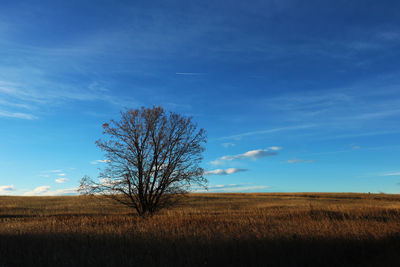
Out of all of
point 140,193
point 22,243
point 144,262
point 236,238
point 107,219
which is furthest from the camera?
point 140,193

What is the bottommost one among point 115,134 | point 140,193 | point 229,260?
point 229,260

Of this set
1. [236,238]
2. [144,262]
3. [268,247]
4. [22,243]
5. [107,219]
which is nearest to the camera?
[144,262]

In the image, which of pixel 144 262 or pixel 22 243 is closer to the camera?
pixel 144 262

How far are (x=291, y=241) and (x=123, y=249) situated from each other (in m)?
5.28

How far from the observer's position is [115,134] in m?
21.7

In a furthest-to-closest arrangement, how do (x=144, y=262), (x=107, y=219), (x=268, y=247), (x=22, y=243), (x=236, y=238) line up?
(x=107, y=219), (x=22, y=243), (x=236, y=238), (x=268, y=247), (x=144, y=262)

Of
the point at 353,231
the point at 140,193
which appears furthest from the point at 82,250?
the point at 140,193

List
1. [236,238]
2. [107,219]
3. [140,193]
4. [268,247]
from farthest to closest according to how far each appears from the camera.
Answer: [140,193]
[107,219]
[236,238]
[268,247]

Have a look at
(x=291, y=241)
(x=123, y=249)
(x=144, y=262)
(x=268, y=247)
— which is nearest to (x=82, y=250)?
(x=123, y=249)

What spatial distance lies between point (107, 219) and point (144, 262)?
1173 centimetres

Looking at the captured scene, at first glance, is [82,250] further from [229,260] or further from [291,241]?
[291,241]

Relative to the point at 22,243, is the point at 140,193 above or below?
above

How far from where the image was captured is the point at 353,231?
12219mm

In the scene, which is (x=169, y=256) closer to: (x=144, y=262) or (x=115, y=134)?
(x=144, y=262)
